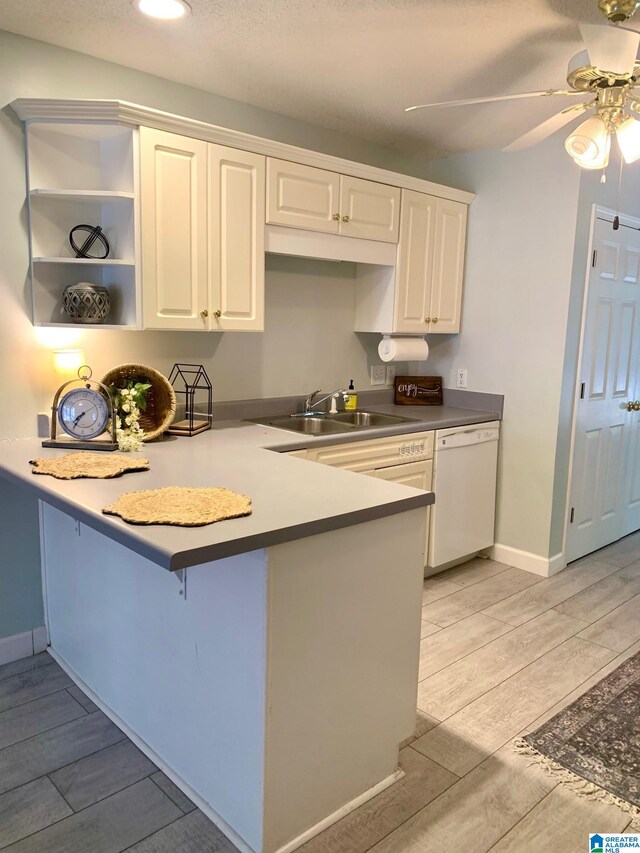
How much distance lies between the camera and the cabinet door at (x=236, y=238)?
104 inches

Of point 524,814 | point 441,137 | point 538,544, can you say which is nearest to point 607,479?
point 538,544

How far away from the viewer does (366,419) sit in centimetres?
359

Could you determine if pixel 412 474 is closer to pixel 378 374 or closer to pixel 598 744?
pixel 378 374

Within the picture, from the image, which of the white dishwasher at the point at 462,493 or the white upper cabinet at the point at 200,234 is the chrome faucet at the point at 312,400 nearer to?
the white dishwasher at the point at 462,493

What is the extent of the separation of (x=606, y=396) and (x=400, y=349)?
4.40 ft

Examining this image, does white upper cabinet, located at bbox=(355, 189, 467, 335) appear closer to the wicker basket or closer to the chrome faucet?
the chrome faucet

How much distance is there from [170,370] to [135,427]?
595mm

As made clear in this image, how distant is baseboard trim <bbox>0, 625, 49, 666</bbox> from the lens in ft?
8.42

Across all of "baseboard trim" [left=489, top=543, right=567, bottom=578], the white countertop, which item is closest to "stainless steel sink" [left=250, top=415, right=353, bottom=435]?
the white countertop

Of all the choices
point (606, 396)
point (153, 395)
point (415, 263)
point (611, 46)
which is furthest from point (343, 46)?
point (606, 396)

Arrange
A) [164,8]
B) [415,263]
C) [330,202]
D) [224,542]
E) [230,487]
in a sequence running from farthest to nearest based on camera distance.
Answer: [415,263], [330,202], [164,8], [230,487], [224,542]

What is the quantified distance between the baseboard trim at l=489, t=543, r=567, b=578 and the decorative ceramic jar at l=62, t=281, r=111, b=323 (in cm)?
268

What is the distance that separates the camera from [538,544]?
3.64 m

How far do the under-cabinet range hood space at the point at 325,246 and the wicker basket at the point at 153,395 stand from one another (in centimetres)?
80
